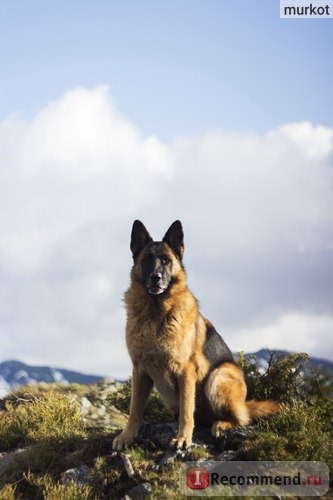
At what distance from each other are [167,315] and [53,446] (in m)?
3.27

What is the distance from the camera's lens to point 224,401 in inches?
352

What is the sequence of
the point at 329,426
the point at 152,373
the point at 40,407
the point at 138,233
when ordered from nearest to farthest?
1. the point at 152,373
2. the point at 138,233
3. the point at 329,426
4. the point at 40,407

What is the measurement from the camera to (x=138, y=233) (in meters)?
9.29

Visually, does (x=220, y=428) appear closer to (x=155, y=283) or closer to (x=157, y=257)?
(x=155, y=283)

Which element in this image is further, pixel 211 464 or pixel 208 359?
pixel 208 359

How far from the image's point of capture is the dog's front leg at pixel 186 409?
8398 millimetres

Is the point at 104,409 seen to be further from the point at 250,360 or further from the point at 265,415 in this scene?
the point at 265,415

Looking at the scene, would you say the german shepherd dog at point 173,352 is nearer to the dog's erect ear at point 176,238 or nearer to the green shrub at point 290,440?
the dog's erect ear at point 176,238

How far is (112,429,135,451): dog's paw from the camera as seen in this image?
8766 mm

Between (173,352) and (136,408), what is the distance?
120 cm

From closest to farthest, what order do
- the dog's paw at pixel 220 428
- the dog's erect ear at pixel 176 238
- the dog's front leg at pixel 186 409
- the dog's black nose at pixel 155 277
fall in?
1. the dog's front leg at pixel 186 409
2. the dog's black nose at pixel 155 277
3. the dog's paw at pixel 220 428
4. the dog's erect ear at pixel 176 238

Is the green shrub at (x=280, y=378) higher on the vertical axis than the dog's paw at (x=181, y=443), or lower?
higher

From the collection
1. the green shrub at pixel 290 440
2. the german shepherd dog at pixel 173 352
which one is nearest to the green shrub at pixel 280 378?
the green shrub at pixel 290 440

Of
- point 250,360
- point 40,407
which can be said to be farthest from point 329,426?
point 40,407
